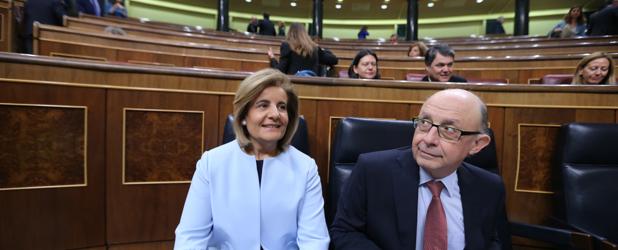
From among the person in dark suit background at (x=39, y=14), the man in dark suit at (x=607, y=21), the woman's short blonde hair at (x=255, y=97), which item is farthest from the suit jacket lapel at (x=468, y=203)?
the man in dark suit at (x=607, y=21)

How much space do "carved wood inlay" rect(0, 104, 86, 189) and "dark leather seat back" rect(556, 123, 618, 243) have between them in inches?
81.7

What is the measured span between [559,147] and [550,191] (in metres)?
0.29

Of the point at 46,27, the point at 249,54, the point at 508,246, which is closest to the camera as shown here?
the point at 508,246

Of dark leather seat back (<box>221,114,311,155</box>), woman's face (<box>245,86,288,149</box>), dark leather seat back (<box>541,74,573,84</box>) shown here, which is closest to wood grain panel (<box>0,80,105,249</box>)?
dark leather seat back (<box>221,114,311,155</box>)

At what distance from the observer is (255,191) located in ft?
3.39

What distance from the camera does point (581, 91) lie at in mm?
1662

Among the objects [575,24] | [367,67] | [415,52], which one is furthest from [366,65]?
[575,24]

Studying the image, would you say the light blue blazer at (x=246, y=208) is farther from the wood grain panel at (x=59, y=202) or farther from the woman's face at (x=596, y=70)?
the woman's face at (x=596, y=70)

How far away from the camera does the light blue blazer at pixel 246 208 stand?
3.35ft

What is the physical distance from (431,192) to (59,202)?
4.99ft

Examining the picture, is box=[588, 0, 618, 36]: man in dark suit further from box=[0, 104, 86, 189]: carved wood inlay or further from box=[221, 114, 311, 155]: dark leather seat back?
box=[0, 104, 86, 189]: carved wood inlay

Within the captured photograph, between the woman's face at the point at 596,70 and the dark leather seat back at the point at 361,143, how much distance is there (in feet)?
4.79

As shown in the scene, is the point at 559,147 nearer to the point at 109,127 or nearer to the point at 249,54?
the point at 109,127

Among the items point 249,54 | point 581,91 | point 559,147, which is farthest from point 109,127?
point 249,54
